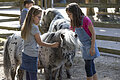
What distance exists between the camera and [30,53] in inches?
136

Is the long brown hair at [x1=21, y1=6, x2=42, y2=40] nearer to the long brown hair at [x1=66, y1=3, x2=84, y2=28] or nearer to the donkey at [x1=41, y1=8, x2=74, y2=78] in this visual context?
the long brown hair at [x1=66, y1=3, x2=84, y2=28]

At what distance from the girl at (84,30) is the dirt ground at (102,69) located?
150 centimetres

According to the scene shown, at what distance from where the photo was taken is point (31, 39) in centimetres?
344

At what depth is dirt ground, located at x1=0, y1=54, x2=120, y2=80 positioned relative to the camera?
537cm

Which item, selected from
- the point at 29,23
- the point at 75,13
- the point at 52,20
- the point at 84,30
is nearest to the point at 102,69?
the point at 52,20

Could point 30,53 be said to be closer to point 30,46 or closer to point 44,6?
point 30,46

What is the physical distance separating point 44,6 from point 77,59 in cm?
231

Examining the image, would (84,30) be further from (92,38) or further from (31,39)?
(31,39)

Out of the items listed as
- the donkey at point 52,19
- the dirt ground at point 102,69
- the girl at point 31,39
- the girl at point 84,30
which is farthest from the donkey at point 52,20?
the girl at point 31,39

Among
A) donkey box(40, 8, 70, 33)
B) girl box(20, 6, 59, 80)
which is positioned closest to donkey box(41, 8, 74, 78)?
donkey box(40, 8, 70, 33)

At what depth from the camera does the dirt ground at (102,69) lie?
17.6ft

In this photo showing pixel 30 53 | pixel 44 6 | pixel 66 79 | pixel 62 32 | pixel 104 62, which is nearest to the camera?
pixel 30 53

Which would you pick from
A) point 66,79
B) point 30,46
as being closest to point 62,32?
point 30,46

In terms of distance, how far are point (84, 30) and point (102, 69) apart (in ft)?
7.72
